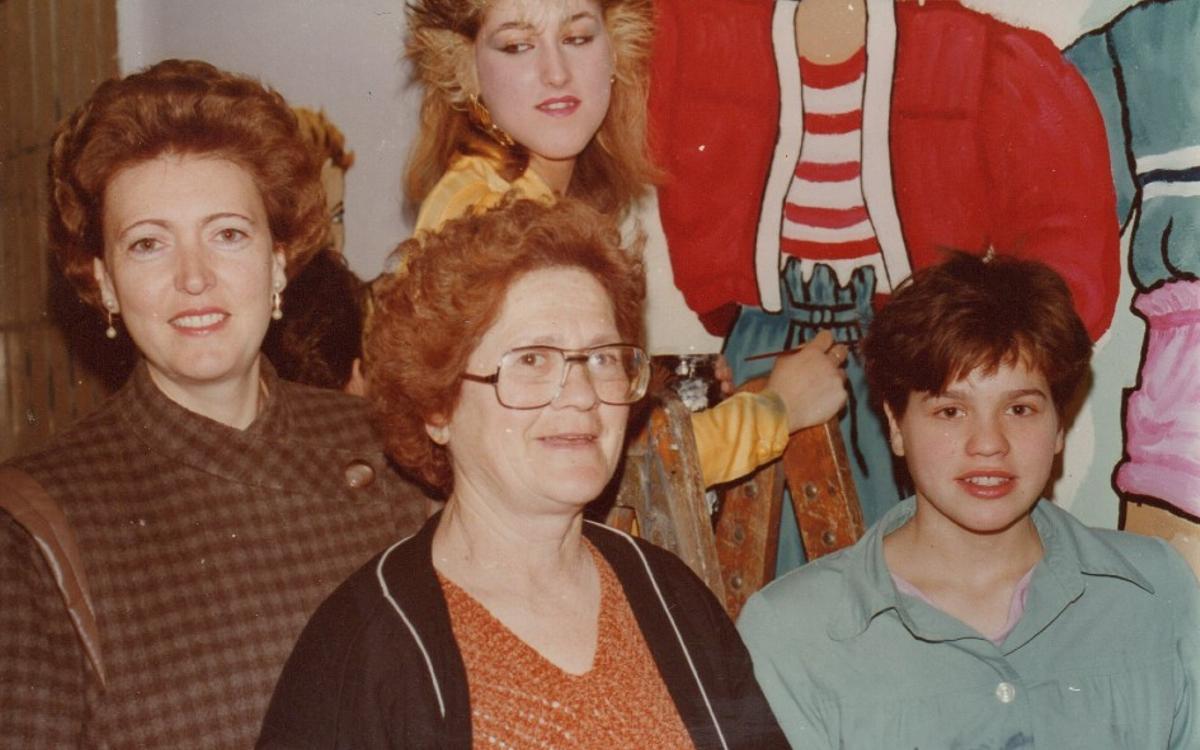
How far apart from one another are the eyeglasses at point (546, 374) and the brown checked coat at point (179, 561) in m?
0.41

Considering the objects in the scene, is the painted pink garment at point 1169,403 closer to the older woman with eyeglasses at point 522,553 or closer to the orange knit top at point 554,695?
the older woman with eyeglasses at point 522,553

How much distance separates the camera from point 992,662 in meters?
2.15

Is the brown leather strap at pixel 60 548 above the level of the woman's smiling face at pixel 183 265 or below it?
below

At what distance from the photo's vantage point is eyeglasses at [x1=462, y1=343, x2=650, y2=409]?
1855mm

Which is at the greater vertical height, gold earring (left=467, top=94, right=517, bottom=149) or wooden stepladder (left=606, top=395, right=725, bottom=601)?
gold earring (left=467, top=94, right=517, bottom=149)

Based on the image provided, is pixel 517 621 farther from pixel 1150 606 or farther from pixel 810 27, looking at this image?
pixel 810 27

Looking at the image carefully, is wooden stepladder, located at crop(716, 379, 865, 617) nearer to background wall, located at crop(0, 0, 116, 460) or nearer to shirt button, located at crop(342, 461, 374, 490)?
shirt button, located at crop(342, 461, 374, 490)

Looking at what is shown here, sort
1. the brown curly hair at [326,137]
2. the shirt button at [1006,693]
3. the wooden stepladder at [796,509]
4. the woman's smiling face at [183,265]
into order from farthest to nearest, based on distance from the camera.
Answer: the brown curly hair at [326,137], the wooden stepladder at [796,509], the shirt button at [1006,693], the woman's smiling face at [183,265]

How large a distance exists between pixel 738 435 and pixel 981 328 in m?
0.55

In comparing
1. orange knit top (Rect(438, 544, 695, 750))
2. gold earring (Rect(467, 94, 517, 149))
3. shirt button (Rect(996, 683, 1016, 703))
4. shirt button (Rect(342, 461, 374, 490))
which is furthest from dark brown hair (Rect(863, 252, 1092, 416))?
shirt button (Rect(342, 461, 374, 490))

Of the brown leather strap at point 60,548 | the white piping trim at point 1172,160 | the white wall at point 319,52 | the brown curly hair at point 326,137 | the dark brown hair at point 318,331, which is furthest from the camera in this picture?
the brown curly hair at point 326,137

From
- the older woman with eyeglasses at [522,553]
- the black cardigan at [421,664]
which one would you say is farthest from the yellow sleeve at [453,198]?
the black cardigan at [421,664]

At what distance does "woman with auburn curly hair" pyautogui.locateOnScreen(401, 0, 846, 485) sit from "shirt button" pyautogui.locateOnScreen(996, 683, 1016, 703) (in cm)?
65

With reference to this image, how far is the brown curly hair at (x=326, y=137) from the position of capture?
3.46 metres
